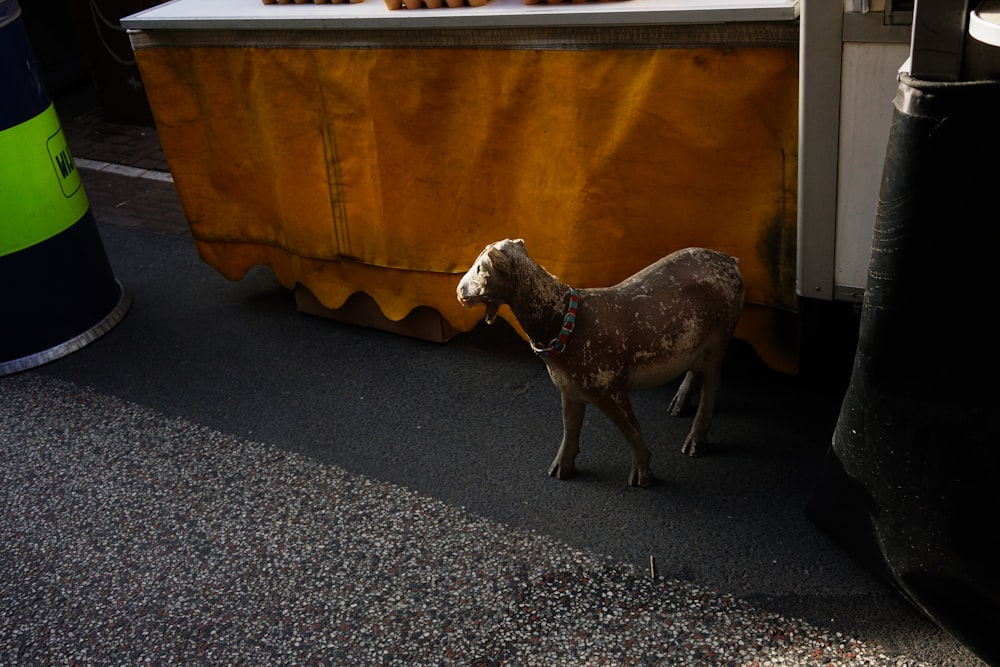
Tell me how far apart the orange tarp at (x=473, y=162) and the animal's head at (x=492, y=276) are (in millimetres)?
755

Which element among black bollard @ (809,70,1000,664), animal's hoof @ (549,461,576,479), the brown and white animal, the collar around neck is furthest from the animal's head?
black bollard @ (809,70,1000,664)

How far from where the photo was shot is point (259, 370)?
13.7 ft

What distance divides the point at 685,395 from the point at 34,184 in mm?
3027

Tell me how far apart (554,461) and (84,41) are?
5.74m

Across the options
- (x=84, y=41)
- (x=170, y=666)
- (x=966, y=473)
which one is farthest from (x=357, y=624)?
(x=84, y=41)

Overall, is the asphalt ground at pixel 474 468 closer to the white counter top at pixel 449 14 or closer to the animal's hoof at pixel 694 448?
the animal's hoof at pixel 694 448

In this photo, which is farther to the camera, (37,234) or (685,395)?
(37,234)

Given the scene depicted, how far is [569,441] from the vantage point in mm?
3176

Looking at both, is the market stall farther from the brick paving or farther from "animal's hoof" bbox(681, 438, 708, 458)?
the brick paving

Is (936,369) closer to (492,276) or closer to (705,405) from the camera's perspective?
(705,405)

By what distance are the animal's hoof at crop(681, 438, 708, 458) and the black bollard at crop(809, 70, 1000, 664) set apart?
2.27 ft

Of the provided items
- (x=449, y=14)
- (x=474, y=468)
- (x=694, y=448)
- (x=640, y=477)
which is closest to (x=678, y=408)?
(x=694, y=448)

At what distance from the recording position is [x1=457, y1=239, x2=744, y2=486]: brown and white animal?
9.13 ft

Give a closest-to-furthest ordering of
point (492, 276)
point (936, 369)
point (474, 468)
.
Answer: point (936, 369), point (492, 276), point (474, 468)
